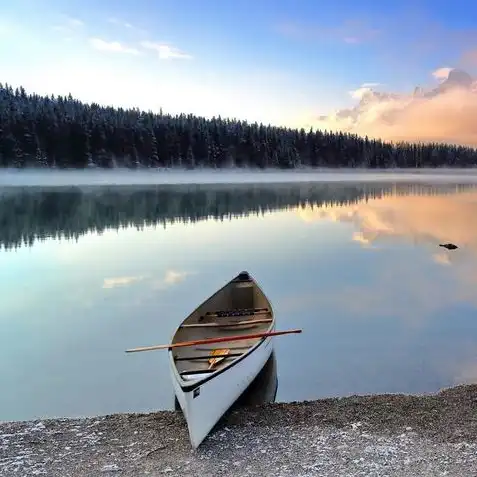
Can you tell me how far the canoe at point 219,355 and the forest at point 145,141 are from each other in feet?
265

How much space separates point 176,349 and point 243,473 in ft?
10.3

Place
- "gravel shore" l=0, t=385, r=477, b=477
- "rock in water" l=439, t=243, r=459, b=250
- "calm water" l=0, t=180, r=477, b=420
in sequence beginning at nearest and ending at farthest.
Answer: "gravel shore" l=0, t=385, r=477, b=477 → "calm water" l=0, t=180, r=477, b=420 → "rock in water" l=439, t=243, r=459, b=250

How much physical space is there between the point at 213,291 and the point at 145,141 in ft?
297

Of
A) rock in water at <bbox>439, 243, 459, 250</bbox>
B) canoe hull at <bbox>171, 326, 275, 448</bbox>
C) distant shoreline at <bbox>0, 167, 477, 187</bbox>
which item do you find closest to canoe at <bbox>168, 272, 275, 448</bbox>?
canoe hull at <bbox>171, 326, 275, 448</bbox>

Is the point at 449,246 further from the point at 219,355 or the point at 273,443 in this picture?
the point at 273,443

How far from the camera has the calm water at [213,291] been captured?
392 inches

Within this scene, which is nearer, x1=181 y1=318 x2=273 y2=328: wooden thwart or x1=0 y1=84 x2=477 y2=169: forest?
x1=181 y1=318 x2=273 y2=328: wooden thwart

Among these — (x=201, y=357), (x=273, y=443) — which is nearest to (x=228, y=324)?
(x=201, y=357)


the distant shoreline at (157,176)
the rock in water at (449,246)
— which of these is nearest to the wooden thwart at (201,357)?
the rock in water at (449,246)

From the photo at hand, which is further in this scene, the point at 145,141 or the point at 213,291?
the point at 145,141

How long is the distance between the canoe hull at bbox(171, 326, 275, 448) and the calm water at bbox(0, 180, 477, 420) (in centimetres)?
141

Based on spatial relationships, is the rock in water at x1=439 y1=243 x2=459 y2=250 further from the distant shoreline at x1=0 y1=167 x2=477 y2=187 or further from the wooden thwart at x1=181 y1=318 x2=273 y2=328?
the distant shoreline at x1=0 y1=167 x2=477 y2=187

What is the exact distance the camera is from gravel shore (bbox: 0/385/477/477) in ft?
21.8

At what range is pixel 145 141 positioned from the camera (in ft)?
340
